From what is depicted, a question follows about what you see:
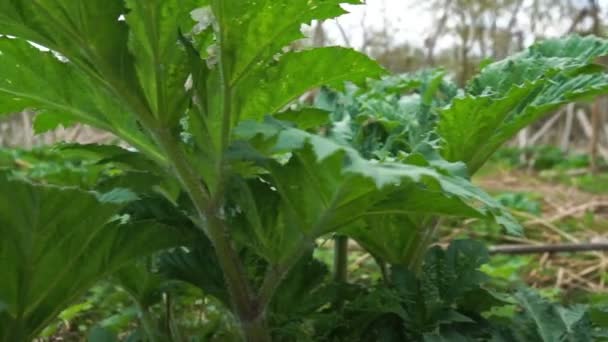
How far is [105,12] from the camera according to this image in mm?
816

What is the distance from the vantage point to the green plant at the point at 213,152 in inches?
32.3

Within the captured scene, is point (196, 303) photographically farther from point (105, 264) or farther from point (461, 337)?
point (461, 337)

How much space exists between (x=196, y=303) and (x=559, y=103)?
3.71ft

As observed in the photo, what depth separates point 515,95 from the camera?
3.25 feet

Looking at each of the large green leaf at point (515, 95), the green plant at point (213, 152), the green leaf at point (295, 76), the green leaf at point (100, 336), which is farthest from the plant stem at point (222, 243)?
the large green leaf at point (515, 95)

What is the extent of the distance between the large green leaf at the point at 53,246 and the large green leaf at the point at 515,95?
50cm

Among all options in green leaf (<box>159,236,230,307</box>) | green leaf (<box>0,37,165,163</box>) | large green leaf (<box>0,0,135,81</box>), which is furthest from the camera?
green leaf (<box>159,236,230,307</box>)

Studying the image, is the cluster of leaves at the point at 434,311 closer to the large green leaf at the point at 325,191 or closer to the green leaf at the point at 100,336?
the large green leaf at the point at 325,191

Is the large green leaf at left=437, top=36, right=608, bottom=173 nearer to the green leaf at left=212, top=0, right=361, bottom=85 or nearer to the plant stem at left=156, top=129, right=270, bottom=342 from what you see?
the green leaf at left=212, top=0, right=361, bottom=85

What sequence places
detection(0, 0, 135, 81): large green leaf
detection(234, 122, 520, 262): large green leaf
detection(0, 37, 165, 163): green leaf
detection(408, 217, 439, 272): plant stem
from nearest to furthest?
detection(234, 122, 520, 262): large green leaf → detection(0, 0, 135, 81): large green leaf → detection(0, 37, 165, 163): green leaf → detection(408, 217, 439, 272): plant stem

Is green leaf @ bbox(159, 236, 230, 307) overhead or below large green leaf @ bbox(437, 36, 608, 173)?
below

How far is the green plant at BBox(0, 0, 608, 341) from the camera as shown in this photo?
821 mm

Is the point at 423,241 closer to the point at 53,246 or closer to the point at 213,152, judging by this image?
the point at 213,152

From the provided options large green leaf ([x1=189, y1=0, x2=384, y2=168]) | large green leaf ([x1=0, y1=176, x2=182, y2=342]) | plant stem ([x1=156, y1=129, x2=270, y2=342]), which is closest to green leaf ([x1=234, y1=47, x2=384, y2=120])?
large green leaf ([x1=189, y1=0, x2=384, y2=168])
